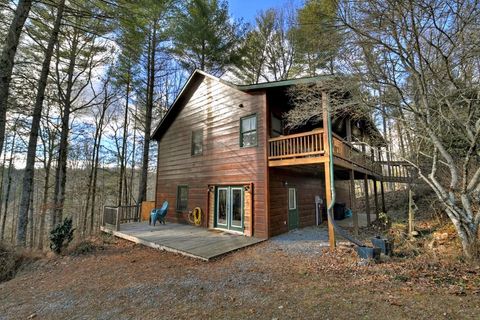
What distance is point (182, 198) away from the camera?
11547 millimetres

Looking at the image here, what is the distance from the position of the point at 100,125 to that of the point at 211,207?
450 inches

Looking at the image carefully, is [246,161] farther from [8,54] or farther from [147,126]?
[147,126]

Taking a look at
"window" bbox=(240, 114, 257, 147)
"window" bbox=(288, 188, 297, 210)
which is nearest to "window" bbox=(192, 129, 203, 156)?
"window" bbox=(240, 114, 257, 147)

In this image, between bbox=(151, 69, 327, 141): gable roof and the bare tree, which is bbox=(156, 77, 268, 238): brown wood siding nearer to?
bbox=(151, 69, 327, 141): gable roof

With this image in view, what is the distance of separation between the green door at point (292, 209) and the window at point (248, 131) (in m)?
2.50

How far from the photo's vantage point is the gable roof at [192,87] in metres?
8.02

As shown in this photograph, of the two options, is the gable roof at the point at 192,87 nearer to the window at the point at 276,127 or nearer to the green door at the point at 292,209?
the window at the point at 276,127

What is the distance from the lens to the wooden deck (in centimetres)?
659

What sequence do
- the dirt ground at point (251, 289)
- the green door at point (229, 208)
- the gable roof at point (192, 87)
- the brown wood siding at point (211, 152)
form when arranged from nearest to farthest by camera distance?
the dirt ground at point (251, 289) < the gable roof at point (192, 87) < the brown wood siding at point (211, 152) < the green door at point (229, 208)

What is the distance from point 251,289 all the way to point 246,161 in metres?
5.08

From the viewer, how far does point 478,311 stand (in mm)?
3109

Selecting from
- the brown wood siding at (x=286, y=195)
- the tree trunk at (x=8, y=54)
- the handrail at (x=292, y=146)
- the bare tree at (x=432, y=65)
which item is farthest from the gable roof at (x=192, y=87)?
the tree trunk at (x=8, y=54)

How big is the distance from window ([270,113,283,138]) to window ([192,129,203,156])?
3628 millimetres

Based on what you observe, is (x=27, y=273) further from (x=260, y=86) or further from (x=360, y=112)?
(x=360, y=112)
